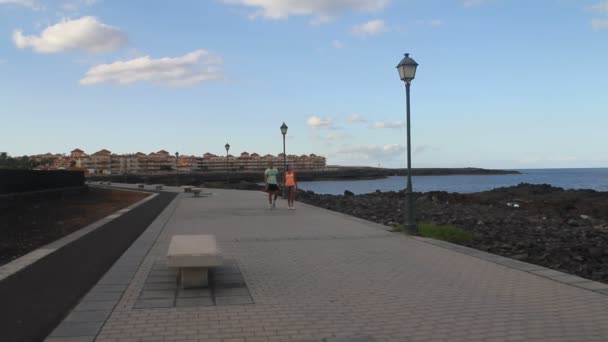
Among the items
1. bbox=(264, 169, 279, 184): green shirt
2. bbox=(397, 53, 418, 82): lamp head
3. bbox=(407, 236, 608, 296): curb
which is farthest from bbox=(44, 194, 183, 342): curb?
bbox=(264, 169, 279, 184): green shirt

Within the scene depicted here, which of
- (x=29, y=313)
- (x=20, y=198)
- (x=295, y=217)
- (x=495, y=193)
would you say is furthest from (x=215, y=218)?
(x=495, y=193)

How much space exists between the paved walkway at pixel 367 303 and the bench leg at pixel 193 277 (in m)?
0.33

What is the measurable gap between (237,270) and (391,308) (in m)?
2.75

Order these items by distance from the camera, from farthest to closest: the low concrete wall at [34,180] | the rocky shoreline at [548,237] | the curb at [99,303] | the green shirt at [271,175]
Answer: the low concrete wall at [34,180]
the green shirt at [271,175]
the rocky shoreline at [548,237]
the curb at [99,303]

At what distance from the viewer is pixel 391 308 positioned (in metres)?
5.68

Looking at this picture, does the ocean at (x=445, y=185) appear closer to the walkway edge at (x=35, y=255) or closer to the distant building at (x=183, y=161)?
the walkway edge at (x=35, y=255)

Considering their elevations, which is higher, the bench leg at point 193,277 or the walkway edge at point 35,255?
the bench leg at point 193,277

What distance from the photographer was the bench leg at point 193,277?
6.48m

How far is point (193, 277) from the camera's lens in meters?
6.50

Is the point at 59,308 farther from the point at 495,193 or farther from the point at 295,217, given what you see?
the point at 495,193

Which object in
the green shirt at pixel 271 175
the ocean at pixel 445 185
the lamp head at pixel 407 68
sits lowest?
the ocean at pixel 445 185

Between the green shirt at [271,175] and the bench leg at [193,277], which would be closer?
the bench leg at [193,277]

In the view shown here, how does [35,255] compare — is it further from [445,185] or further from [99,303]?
[445,185]

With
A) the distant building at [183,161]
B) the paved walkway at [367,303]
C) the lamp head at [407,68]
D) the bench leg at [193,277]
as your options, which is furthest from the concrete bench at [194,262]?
the distant building at [183,161]
